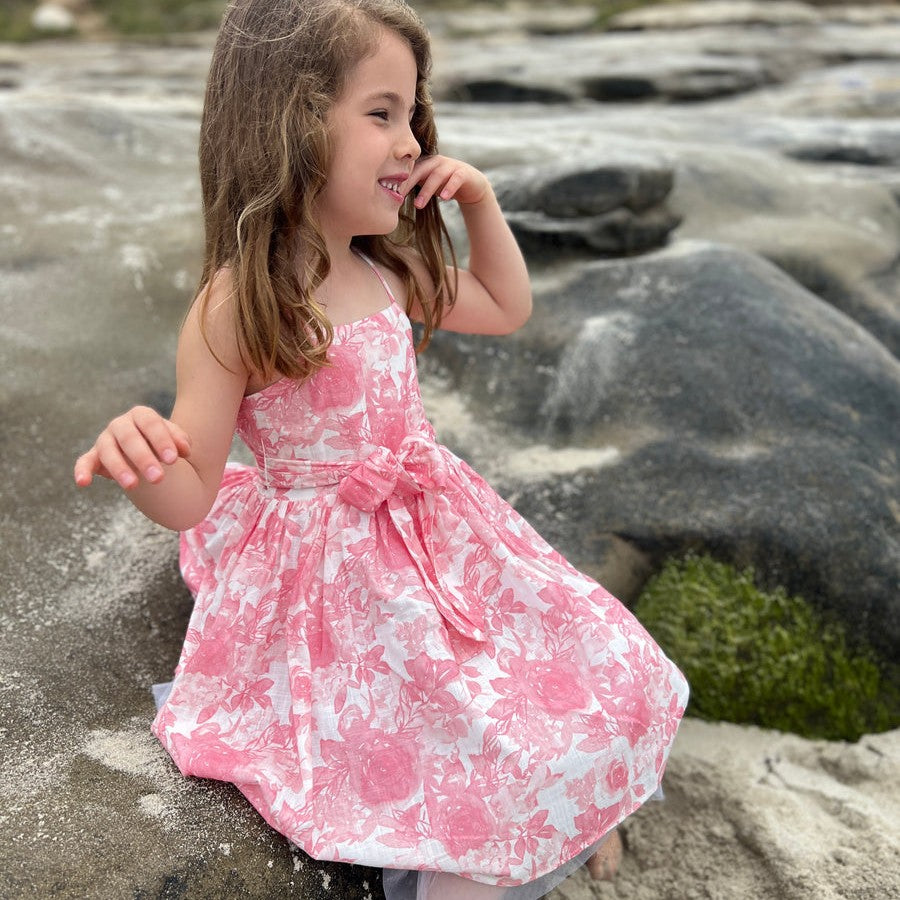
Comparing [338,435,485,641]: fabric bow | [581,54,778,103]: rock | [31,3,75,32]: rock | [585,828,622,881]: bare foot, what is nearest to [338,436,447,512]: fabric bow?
[338,435,485,641]: fabric bow

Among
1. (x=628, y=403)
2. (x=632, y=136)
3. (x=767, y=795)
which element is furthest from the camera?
(x=632, y=136)

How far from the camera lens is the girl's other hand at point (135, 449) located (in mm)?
1526

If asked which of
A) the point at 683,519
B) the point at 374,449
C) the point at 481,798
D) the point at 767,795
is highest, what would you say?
the point at 374,449

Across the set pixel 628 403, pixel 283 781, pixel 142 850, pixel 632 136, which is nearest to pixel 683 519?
pixel 628 403

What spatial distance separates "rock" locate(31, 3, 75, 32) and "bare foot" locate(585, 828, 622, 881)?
51.0 ft

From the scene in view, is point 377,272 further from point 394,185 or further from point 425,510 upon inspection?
point 425,510

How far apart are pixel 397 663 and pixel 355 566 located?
193mm

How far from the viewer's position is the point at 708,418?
2791mm

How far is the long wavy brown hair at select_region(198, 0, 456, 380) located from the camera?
1.76 meters

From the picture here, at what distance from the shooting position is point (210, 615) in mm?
1974

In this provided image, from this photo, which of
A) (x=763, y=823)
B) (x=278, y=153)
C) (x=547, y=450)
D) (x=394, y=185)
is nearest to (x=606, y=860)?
(x=763, y=823)

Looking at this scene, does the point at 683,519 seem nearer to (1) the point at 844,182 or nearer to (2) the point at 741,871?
(2) the point at 741,871

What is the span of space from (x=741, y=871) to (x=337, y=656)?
3.15ft

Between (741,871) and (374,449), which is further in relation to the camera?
A: (741,871)
